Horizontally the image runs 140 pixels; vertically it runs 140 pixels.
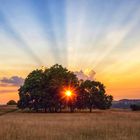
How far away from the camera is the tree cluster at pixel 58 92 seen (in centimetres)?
11150

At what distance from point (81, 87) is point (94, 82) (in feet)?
16.9

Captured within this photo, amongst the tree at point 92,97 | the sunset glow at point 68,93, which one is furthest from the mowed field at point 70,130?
the tree at point 92,97

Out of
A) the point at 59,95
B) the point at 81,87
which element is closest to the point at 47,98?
the point at 59,95

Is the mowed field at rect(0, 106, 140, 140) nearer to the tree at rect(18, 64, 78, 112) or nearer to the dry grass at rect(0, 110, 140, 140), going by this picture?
the dry grass at rect(0, 110, 140, 140)

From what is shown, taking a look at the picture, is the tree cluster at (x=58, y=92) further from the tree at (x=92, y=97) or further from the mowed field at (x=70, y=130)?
the mowed field at (x=70, y=130)

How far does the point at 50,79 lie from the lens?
11625 cm

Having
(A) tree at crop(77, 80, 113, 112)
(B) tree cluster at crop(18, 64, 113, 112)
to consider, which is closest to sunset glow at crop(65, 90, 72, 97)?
(B) tree cluster at crop(18, 64, 113, 112)

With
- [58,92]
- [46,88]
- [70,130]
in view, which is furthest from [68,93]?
[70,130]

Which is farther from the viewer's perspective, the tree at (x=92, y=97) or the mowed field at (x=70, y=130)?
the tree at (x=92, y=97)

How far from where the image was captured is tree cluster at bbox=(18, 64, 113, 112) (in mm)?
111500

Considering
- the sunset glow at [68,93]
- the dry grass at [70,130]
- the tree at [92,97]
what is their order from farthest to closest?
the tree at [92,97] → the sunset glow at [68,93] → the dry grass at [70,130]

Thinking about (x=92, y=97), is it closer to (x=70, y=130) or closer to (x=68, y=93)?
(x=68, y=93)

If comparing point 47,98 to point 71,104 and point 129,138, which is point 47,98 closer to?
point 71,104

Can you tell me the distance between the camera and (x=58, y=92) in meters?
113
